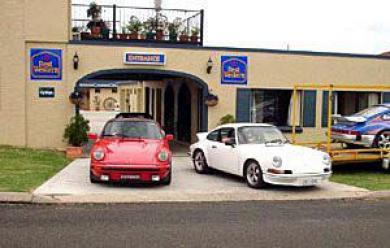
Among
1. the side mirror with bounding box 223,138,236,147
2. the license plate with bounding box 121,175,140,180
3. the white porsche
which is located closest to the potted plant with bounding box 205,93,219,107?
the white porsche

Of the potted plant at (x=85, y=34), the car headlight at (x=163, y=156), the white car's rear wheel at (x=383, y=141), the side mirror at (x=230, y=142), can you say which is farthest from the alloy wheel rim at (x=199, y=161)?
the potted plant at (x=85, y=34)

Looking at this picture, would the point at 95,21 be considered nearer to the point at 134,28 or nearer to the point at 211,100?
the point at 134,28

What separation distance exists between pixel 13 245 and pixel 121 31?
42.9ft

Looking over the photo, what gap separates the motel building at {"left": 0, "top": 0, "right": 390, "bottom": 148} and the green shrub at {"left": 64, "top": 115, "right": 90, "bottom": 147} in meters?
0.77

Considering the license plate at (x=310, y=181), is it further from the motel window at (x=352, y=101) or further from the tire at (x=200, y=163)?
the motel window at (x=352, y=101)

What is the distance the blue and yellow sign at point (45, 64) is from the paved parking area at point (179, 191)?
5.35m

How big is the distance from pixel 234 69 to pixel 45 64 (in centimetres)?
637

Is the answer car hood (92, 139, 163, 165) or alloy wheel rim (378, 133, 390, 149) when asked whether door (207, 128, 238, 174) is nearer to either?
car hood (92, 139, 163, 165)

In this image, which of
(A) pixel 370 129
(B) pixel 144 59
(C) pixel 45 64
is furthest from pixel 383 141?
(C) pixel 45 64

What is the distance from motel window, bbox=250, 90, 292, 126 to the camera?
734 inches

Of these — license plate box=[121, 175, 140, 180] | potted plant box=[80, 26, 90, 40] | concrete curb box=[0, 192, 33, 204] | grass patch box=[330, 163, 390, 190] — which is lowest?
grass patch box=[330, 163, 390, 190]

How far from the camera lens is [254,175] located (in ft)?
36.0

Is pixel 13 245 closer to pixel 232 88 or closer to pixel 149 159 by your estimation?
pixel 149 159

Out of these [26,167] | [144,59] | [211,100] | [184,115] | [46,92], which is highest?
[144,59]
